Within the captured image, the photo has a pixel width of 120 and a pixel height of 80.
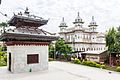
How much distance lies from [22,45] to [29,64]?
1.84 meters

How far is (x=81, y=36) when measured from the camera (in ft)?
126

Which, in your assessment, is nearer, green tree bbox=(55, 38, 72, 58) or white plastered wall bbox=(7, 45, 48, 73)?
white plastered wall bbox=(7, 45, 48, 73)

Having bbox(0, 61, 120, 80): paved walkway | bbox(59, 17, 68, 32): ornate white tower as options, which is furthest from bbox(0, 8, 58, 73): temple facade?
bbox(59, 17, 68, 32): ornate white tower

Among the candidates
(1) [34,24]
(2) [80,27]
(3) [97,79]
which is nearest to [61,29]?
(2) [80,27]

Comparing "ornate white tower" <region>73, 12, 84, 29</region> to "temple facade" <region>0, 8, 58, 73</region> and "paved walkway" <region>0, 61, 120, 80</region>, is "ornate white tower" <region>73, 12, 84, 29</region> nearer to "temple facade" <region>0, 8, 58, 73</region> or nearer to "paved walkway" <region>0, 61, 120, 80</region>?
"temple facade" <region>0, 8, 58, 73</region>

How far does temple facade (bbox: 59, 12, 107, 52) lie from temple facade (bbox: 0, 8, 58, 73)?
2386 centimetres

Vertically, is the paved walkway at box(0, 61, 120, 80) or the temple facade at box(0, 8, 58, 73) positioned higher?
the temple facade at box(0, 8, 58, 73)

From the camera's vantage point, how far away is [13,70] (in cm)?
1296

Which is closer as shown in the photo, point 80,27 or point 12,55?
point 12,55

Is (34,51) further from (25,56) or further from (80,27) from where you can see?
(80,27)

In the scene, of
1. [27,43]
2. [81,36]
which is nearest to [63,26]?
[81,36]

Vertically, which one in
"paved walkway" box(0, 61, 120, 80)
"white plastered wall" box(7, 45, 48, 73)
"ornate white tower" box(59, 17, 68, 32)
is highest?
"ornate white tower" box(59, 17, 68, 32)

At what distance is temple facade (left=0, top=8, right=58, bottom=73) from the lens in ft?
42.4

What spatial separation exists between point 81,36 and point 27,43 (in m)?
26.3
